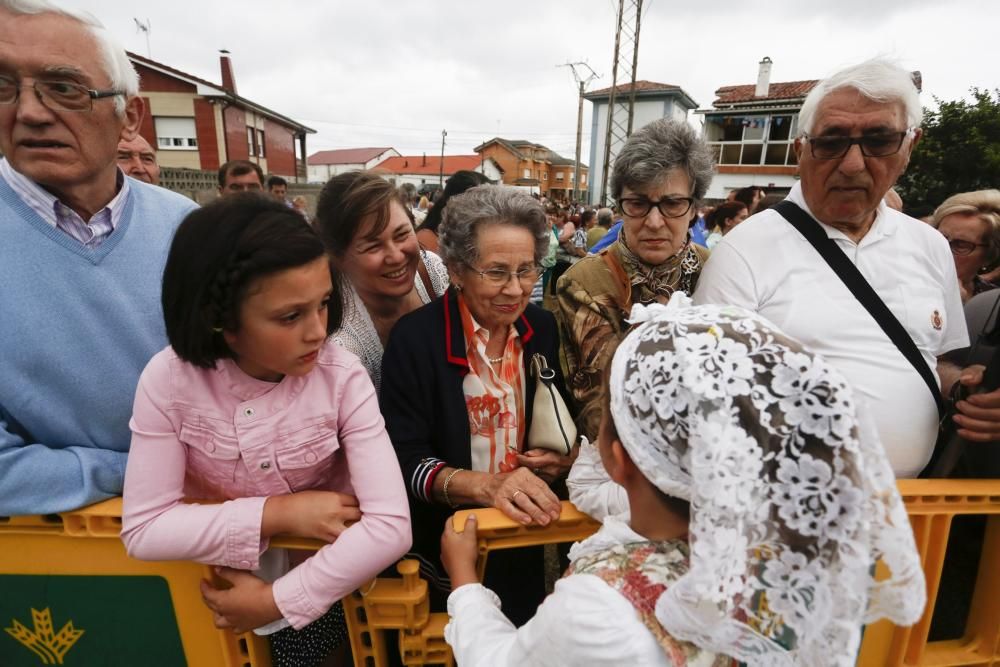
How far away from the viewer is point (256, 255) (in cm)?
120

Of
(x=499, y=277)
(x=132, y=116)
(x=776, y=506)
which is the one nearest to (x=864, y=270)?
(x=499, y=277)

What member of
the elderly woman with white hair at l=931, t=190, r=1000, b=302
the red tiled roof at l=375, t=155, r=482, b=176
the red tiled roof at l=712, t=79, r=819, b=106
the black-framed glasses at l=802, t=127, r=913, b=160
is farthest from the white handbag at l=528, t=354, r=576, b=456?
the red tiled roof at l=375, t=155, r=482, b=176

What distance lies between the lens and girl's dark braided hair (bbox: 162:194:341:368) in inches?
47.2

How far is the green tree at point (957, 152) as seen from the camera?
12.2m

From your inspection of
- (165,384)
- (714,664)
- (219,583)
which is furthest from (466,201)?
(714,664)

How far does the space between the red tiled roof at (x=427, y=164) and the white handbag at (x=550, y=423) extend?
196 ft

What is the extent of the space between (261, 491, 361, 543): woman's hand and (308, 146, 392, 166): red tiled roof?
68.5m

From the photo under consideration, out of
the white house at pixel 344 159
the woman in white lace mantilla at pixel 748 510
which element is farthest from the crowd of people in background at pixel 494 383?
the white house at pixel 344 159

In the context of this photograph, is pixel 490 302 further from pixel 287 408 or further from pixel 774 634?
pixel 774 634

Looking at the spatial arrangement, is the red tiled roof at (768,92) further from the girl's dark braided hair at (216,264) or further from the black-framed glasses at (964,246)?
the girl's dark braided hair at (216,264)

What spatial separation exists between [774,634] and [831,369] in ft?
1.58

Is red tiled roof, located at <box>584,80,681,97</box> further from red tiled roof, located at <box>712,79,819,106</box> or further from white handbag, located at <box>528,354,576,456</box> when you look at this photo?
white handbag, located at <box>528,354,576,456</box>

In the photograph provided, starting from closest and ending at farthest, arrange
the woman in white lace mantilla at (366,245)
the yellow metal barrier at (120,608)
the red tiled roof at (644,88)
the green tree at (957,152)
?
the yellow metal barrier at (120,608) < the woman in white lace mantilla at (366,245) < the green tree at (957,152) < the red tiled roof at (644,88)

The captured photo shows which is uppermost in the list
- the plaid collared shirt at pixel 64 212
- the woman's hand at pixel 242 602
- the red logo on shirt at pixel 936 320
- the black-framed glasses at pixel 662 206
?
the black-framed glasses at pixel 662 206
